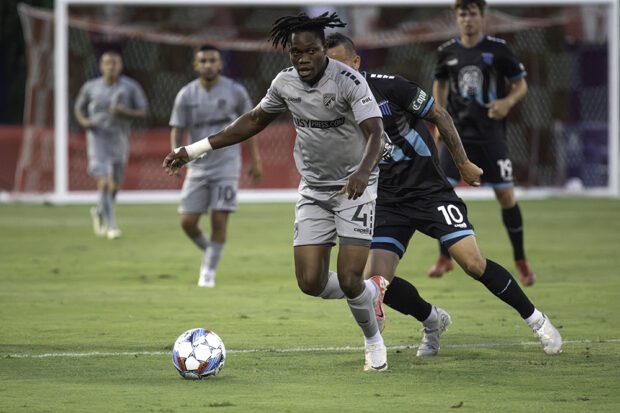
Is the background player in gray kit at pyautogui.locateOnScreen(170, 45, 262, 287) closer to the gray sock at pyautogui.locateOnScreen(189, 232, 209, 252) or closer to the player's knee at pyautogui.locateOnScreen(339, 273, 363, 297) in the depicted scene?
the gray sock at pyautogui.locateOnScreen(189, 232, 209, 252)

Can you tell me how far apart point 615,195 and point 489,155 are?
47.0 feet

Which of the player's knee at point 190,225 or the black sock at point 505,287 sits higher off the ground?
the black sock at point 505,287

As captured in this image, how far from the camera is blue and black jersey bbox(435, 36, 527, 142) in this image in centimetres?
1249

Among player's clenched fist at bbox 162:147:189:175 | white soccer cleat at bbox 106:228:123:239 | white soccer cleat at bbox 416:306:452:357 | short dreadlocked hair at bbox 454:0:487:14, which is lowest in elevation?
white soccer cleat at bbox 106:228:123:239

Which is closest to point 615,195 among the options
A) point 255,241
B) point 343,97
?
point 255,241

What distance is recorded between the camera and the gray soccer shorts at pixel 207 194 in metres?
12.9

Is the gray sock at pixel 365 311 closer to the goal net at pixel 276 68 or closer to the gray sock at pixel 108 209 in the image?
the gray sock at pixel 108 209

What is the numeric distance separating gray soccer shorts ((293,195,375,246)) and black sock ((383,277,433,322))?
73 centimetres

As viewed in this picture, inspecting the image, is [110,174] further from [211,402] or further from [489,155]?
[211,402]

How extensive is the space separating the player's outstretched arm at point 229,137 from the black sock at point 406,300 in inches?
54.6

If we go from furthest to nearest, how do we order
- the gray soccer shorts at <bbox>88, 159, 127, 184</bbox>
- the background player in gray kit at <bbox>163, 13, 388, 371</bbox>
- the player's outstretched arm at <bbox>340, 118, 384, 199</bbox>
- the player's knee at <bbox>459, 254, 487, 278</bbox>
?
the gray soccer shorts at <bbox>88, 159, 127, 184</bbox> < the player's knee at <bbox>459, 254, 487, 278</bbox> < the background player in gray kit at <bbox>163, 13, 388, 371</bbox> < the player's outstretched arm at <bbox>340, 118, 384, 199</bbox>

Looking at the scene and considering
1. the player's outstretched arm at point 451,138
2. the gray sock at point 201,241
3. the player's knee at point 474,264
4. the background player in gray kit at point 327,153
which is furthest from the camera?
the gray sock at point 201,241

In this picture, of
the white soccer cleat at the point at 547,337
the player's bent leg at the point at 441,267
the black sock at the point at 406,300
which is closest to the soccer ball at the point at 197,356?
the black sock at the point at 406,300

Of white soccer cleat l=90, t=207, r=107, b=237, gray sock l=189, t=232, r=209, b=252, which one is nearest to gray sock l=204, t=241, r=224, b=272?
gray sock l=189, t=232, r=209, b=252
